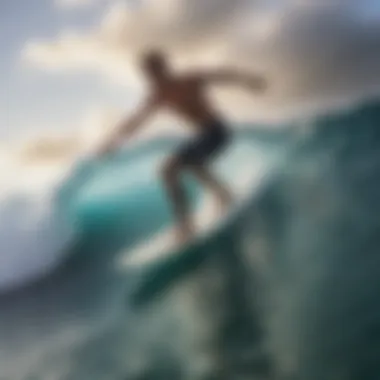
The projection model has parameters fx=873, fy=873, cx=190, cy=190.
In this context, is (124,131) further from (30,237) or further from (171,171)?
(30,237)

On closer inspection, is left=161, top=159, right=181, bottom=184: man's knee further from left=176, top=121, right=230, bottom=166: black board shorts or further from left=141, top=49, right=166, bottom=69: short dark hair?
left=141, top=49, right=166, bottom=69: short dark hair

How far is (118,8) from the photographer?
1.25 meters

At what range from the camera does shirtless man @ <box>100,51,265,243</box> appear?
3.90 ft

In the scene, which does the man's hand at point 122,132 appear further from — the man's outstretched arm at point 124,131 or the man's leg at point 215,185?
the man's leg at point 215,185

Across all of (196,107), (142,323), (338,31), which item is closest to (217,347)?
(142,323)

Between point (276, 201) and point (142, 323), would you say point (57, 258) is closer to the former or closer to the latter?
point (142, 323)

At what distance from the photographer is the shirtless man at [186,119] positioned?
3.90 feet

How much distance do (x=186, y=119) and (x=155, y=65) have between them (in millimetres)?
91

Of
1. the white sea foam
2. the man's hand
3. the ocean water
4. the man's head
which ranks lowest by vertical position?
the ocean water

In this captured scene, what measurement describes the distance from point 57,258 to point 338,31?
505 mm

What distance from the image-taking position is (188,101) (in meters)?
1.22

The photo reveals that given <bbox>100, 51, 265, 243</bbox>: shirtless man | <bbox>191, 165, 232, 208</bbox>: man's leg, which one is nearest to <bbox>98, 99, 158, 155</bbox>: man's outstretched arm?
<bbox>100, 51, 265, 243</bbox>: shirtless man

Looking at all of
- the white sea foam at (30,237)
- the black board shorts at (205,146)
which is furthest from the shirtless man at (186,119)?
the white sea foam at (30,237)

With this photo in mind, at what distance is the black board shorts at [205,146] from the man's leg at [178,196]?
0.01 m
